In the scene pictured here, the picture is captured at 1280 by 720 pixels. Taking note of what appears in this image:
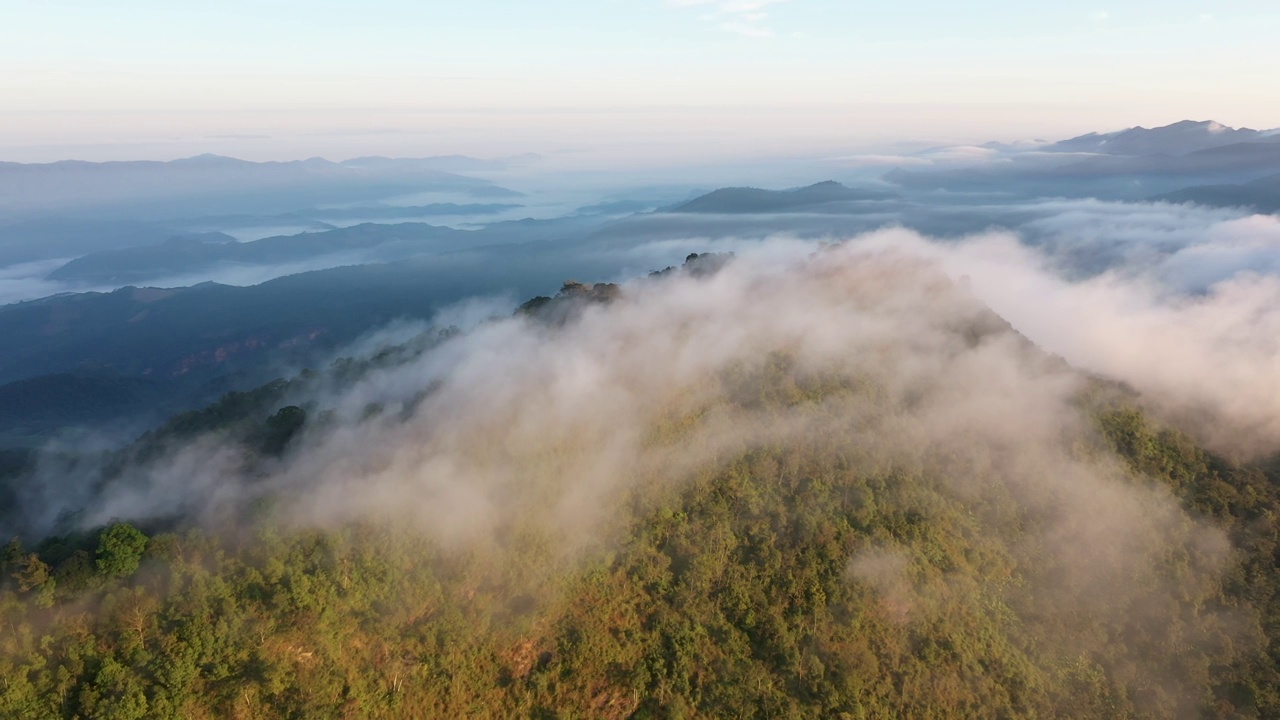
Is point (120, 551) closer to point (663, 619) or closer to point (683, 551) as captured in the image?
point (663, 619)

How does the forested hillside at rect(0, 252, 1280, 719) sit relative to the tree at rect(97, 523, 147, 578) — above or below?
below

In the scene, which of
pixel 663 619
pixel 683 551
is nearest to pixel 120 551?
pixel 663 619

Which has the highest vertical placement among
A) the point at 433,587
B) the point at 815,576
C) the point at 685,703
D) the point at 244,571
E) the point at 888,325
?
the point at 888,325

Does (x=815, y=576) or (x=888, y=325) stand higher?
(x=888, y=325)

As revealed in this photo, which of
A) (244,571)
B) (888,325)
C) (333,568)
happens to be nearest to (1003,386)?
(888,325)

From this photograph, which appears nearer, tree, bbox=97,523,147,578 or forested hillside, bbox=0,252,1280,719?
tree, bbox=97,523,147,578

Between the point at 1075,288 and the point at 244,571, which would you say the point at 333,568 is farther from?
the point at 1075,288
